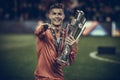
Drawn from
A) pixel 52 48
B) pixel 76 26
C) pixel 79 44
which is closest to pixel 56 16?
pixel 76 26

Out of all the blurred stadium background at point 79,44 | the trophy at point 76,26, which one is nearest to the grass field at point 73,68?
the blurred stadium background at point 79,44

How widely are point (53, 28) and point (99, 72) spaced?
5822mm

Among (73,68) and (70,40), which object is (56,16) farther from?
(73,68)

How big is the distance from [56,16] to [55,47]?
56cm

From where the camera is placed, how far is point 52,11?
543 centimetres

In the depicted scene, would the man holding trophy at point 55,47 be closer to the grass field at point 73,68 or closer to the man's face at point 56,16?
the man's face at point 56,16

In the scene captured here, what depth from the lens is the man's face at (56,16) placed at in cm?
520

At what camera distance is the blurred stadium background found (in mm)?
10711

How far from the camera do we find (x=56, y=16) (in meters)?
5.32

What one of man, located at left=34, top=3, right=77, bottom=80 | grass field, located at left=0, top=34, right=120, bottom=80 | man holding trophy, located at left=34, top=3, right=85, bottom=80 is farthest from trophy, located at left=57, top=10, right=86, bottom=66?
grass field, located at left=0, top=34, right=120, bottom=80

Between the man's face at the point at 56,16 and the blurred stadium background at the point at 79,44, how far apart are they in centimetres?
30

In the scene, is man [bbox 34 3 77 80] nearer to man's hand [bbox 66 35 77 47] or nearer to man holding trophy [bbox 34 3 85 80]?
man holding trophy [bbox 34 3 85 80]

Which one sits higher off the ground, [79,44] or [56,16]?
[56,16]

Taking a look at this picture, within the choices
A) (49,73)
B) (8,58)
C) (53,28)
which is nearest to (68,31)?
(53,28)
